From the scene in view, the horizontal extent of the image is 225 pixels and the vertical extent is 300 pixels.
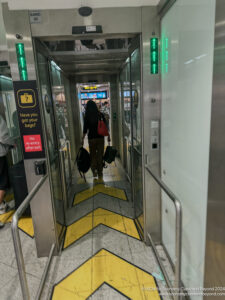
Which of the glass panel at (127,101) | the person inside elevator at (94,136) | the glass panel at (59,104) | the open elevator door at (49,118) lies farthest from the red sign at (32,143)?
the person inside elevator at (94,136)

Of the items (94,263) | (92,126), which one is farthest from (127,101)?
(94,263)

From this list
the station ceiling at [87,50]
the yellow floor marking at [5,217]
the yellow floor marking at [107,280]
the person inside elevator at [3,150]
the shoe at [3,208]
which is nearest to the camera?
the yellow floor marking at [107,280]

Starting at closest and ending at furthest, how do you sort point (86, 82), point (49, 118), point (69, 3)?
1. point (69, 3)
2. point (49, 118)
3. point (86, 82)

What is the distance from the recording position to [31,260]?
215 cm

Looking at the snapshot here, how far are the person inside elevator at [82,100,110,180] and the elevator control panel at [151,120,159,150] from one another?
203 cm

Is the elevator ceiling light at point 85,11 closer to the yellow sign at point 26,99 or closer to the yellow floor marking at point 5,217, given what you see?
the yellow sign at point 26,99

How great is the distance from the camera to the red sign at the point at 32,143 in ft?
6.26

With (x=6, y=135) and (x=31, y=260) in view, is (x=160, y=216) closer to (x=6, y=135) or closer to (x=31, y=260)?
(x=31, y=260)

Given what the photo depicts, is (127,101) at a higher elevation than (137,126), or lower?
higher

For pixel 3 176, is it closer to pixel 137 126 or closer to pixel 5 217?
pixel 5 217

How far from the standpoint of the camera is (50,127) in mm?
2279

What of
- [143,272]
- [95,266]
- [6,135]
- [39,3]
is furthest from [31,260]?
[39,3]

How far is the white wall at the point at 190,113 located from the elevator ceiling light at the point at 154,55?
7 centimetres

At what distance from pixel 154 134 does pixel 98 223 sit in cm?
145
